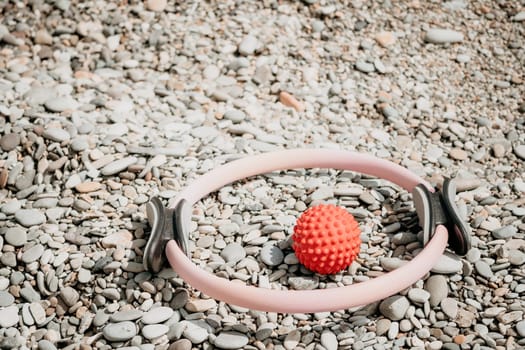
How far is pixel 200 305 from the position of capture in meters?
2.84

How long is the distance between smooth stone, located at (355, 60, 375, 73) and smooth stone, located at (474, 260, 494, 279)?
158cm

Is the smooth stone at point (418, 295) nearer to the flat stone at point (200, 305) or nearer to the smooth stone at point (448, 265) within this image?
the smooth stone at point (448, 265)

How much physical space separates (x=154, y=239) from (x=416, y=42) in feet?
7.96

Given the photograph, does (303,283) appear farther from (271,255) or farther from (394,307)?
Result: (394,307)

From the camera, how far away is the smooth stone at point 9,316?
2.83 metres

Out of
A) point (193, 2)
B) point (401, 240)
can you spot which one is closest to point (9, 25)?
point (193, 2)

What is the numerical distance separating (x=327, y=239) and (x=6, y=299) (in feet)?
4.75

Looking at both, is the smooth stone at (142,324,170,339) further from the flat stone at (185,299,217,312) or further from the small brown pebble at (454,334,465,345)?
the small brown pebble at (454,334,465,345)

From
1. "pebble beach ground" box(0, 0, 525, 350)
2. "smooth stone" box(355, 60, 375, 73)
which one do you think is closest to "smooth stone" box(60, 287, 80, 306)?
"pebble beach ground" box(0, 0, 525, 350)

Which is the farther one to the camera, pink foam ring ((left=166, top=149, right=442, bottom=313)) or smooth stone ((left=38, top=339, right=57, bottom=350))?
smooth stone ((left=38, top=339, right=57, bottom=350))

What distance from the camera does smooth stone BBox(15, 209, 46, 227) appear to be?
321cm

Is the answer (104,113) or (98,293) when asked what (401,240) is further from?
(104,113)

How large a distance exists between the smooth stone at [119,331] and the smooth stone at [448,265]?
4.36 feet

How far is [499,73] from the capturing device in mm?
4172
